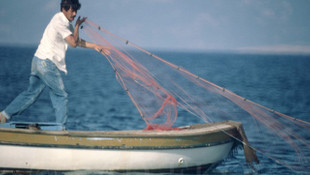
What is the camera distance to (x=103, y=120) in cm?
1702

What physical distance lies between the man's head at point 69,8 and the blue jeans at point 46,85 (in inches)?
31.9

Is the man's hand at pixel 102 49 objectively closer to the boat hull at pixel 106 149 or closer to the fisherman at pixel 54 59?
the fisherman at pixel 54 59

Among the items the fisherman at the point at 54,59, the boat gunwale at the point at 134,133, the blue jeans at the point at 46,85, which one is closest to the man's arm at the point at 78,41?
the fisherman at the point at 54,59

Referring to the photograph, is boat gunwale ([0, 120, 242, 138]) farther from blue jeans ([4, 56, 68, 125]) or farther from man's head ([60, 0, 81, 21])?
man's head ([60, 0, 81, 21])

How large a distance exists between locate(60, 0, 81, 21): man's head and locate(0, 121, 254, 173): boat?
1.87m

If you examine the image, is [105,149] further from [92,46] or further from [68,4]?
[68,4]

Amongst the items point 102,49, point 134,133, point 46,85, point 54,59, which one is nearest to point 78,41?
point 102,49

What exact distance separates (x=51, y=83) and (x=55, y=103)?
350 mm

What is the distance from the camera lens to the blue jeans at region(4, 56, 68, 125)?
24.3 feet

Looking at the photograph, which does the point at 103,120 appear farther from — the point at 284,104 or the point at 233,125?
the point at 284,104

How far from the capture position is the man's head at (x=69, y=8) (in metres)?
7.51

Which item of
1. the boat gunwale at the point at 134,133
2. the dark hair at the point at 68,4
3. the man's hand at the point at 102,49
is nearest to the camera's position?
the boat gunwale at the point at 134,133

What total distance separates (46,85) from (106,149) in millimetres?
1415

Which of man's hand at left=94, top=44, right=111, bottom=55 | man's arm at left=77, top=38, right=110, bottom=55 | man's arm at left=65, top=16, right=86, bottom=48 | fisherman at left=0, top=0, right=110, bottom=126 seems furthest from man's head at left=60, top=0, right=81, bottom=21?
man's hand at left=94, top=44, right=111, bottom=55
